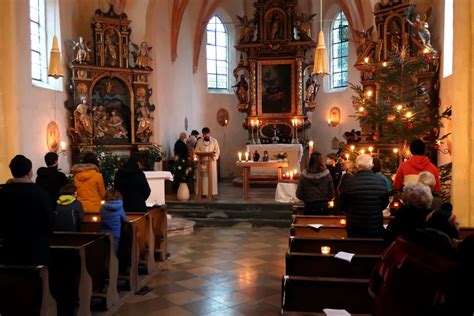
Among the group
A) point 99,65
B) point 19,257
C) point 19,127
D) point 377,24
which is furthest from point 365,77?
point 19,257

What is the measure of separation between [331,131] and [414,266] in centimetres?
1715

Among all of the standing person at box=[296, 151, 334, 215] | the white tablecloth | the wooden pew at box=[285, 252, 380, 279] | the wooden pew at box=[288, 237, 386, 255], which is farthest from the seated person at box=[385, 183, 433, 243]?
the white tablecloth

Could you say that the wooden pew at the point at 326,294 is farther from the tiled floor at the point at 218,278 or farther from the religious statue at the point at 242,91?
Result: the religious statue at the point at 242,91

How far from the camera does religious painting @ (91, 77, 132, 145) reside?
526 inches

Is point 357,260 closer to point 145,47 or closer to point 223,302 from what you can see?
point 223,302

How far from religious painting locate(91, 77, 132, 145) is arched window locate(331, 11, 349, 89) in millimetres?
9400

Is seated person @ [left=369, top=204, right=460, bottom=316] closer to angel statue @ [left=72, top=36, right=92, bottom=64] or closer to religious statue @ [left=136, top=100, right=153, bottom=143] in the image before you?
angel statue @ [left=72, top=36, right=92, bottom=64]

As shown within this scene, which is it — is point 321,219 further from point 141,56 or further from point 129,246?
point 141,56

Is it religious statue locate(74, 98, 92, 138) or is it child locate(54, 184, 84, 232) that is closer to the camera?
child locate(54, 184, 84, 232)

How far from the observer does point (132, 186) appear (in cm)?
728

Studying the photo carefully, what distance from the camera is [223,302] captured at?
591cm

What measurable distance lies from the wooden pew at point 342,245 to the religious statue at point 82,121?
29.6 feet

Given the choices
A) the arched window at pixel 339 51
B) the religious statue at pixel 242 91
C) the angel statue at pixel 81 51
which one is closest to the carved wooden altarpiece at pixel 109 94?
the angel statue at pixel 81 51

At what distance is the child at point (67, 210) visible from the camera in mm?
6035
